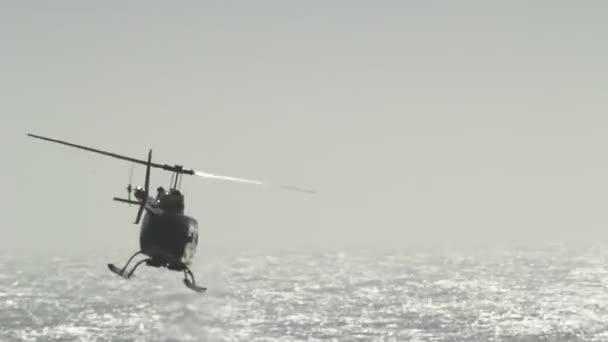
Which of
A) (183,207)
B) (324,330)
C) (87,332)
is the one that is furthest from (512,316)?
(183,207)

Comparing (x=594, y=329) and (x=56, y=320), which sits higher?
(x=594, y=329)

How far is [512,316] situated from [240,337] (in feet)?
224

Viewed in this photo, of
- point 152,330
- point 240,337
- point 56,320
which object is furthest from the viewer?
point 56,320

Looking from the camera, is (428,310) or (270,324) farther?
(428,310)

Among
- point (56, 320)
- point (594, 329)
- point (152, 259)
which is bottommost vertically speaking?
point (56, 320)

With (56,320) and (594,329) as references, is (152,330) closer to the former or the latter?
(56,320)

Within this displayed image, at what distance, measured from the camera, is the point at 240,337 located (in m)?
154

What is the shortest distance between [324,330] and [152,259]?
402 feet

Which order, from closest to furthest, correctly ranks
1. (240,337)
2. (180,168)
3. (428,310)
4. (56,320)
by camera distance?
(180,168), (240,337), (56,320), (428,310)

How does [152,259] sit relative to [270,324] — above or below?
above

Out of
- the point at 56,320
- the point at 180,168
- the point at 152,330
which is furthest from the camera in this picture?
the point at 56,320

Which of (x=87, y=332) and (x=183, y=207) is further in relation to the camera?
(x=87, y=332)

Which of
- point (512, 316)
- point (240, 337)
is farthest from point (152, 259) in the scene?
point (512, 316)

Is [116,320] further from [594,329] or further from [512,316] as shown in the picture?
[594,329]
